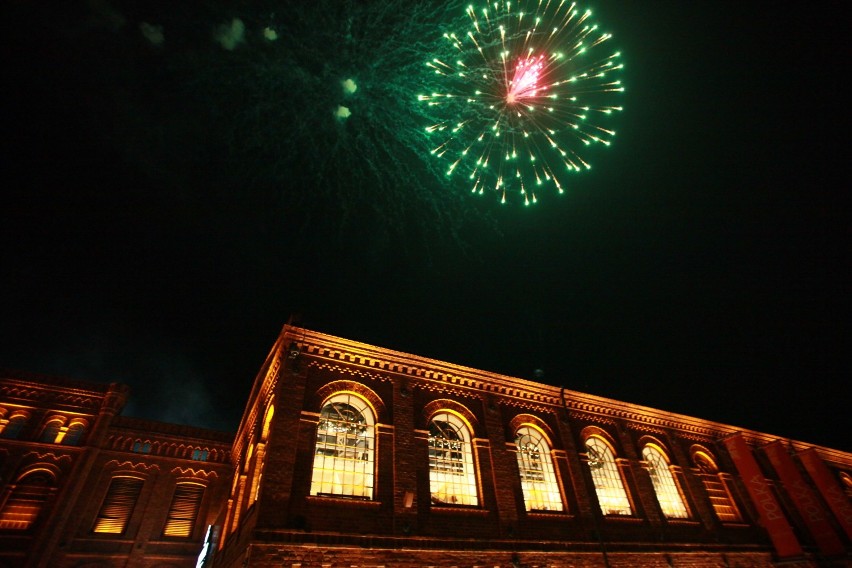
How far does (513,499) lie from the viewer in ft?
43.8

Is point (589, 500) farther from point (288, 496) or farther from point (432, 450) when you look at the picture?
point (288, 496)

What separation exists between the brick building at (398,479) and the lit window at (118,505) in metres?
0.08

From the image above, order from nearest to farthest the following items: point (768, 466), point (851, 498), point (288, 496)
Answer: point (288, 496) < point (768, 466) < point (851, 498)

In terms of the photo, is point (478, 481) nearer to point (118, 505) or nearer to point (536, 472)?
point (536, 472)

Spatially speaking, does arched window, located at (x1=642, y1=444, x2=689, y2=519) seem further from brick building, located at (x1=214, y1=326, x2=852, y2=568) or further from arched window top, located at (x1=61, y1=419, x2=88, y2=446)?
arched window top, located at (x1=61, y1=419, x2=88, y2=446)

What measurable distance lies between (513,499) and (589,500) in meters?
3.39

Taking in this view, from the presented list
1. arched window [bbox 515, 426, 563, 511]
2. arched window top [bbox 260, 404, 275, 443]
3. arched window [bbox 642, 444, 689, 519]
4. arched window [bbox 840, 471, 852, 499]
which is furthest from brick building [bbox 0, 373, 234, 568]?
arched window [bbox 840, 471, 852, 499]

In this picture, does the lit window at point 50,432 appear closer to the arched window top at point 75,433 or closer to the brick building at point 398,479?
the brick building at point 398,479

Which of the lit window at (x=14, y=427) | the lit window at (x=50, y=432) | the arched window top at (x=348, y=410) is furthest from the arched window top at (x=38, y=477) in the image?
the arched window top at (x=348, y=410)

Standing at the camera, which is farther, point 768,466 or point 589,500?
point 768,466

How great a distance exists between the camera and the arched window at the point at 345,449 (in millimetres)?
11422

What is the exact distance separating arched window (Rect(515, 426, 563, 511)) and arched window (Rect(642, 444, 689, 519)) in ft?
17.6

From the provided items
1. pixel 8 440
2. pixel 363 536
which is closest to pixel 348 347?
pixel 363 536

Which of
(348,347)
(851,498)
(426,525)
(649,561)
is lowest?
(649,561)
